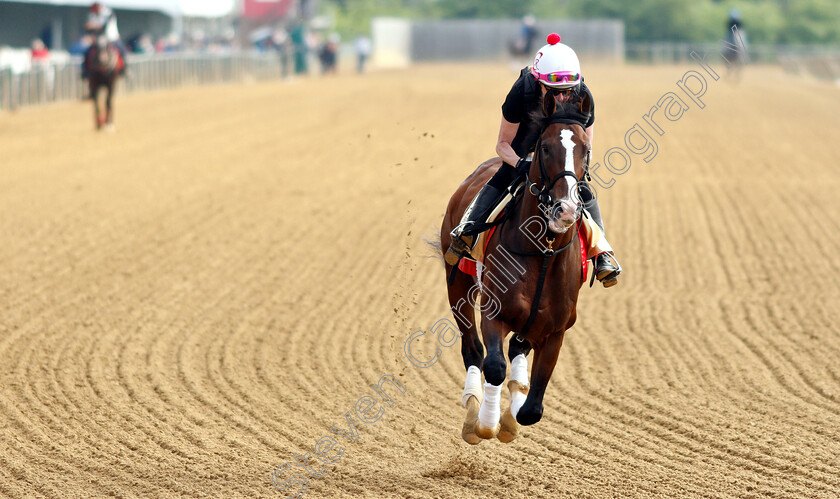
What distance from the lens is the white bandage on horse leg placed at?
5783mm

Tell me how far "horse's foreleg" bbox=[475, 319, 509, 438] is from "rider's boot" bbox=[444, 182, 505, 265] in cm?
57

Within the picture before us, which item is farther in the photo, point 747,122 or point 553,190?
point 747,122

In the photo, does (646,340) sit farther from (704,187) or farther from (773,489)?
(704,187)

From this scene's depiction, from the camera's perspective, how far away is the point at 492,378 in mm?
5531

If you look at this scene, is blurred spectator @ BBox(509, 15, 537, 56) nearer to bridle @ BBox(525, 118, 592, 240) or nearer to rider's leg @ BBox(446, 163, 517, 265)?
rider's leg @ BBox(446, 163, 517, 265)

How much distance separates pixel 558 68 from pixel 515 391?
2.00 m

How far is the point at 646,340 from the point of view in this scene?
867cm

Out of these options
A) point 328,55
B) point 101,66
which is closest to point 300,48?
point 328,55

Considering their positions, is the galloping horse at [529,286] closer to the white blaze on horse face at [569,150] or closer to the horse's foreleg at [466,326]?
the white blaze on horse face at [569,150]

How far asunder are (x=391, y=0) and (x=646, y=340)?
92140mm

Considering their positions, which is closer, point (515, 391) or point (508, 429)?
point (508, 429)

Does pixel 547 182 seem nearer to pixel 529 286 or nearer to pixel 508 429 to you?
pixel 529 286

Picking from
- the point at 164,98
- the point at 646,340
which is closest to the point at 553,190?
the point at 646,340

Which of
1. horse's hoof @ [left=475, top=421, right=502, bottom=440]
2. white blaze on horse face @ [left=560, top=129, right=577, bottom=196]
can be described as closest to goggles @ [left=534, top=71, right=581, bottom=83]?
white blaze on horse face @ [left=560, top=129, right=577, bottom=196]
